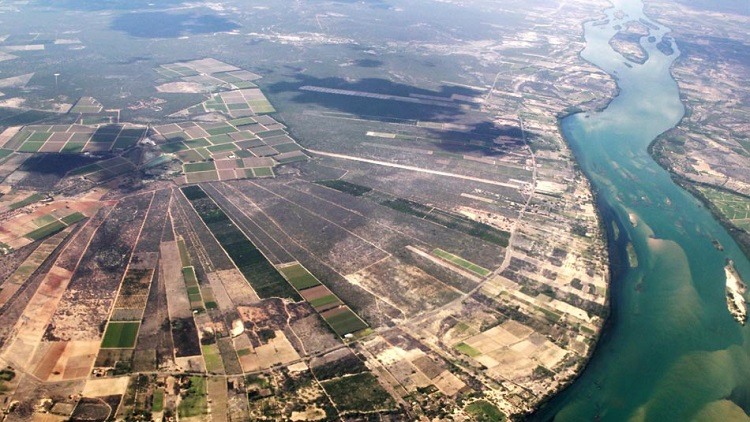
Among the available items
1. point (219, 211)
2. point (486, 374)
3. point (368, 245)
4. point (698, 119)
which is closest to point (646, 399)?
point (486, 374)

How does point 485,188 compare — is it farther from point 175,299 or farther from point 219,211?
point 175,299

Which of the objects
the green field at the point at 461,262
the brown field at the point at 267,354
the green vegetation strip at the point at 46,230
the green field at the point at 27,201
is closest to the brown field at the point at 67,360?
the brown field at the point at 267,354

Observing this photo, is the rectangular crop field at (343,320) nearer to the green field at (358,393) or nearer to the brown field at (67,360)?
the green field at (358,393)

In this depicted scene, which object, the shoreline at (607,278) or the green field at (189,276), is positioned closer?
the shoreline at (607,278)

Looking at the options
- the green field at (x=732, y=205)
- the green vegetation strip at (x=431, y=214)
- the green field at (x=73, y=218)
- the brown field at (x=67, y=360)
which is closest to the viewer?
the brown field at (x=67, y=360)

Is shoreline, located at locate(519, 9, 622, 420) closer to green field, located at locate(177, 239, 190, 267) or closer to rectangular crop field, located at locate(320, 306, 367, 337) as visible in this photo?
rectangular crop field, located at locate(320, 306, 367, 337)

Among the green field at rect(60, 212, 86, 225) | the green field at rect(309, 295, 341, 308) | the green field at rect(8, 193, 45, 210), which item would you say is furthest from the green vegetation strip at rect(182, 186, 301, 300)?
the green field at rect(8, 193, 45, 210)
